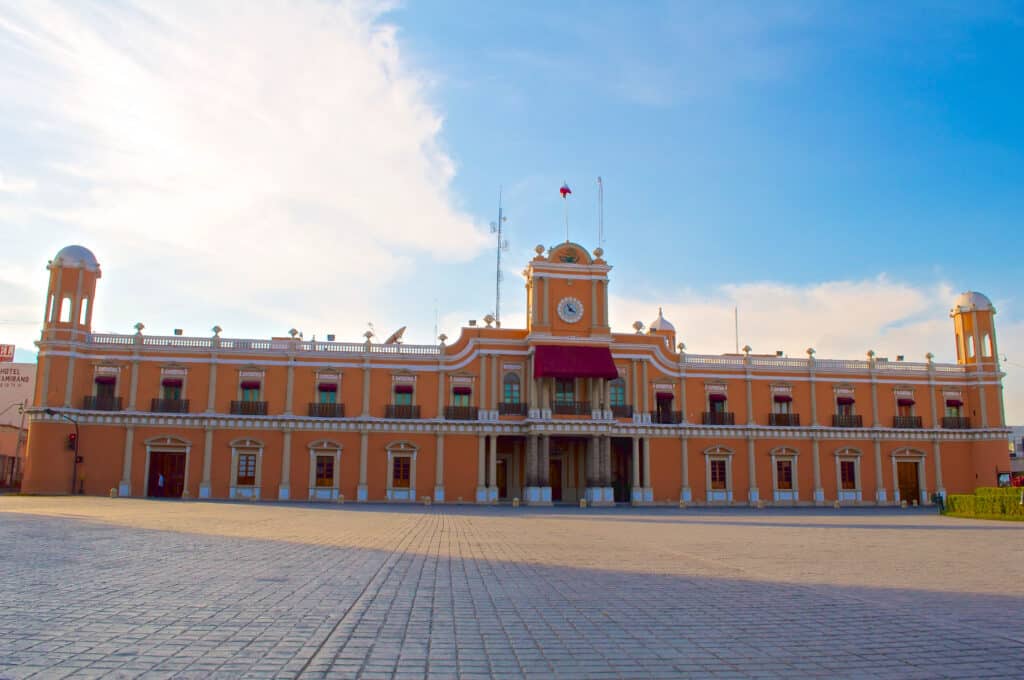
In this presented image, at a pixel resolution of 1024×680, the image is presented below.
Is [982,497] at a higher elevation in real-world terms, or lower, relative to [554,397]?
lower

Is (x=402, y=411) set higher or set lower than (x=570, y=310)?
lower

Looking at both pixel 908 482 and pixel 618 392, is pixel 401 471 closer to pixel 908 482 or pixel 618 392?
pixel 618 392

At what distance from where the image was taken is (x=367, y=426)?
3981 centimetres

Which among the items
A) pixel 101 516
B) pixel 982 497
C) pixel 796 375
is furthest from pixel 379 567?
pixel 796 375

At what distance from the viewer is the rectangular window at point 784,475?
4325 cm

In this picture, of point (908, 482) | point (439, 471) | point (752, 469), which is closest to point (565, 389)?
point (439, 471)

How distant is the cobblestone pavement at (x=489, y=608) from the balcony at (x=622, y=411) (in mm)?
24228

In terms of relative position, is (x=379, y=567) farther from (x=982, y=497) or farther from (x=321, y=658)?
(x=982, y=497)

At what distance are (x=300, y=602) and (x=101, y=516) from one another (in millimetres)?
15892

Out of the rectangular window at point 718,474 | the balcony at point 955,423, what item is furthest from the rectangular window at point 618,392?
the balcony at point 955,423

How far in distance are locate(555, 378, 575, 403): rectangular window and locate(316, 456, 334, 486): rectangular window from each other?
11923 millimetres

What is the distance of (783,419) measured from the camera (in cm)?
4369

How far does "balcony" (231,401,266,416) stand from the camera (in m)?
39.3

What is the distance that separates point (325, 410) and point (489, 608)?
3241 cm
